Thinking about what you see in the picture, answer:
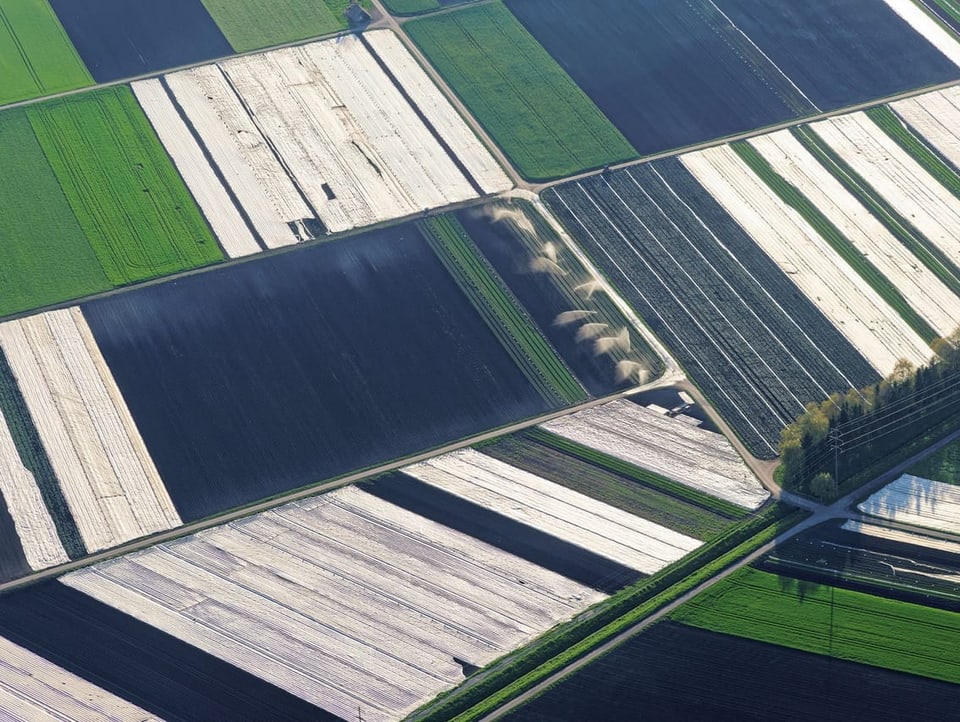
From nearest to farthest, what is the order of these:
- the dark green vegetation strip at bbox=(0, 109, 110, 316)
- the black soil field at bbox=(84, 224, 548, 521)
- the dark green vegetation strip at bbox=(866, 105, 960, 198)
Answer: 1. the black soil field at bbox=(84, 224, 548, 521)
2. the dark green vegetation strip at bbox=(0, 109, 110, 316)
3. the dark green vegetation strip at bbox=(866, 105, 960, 198)

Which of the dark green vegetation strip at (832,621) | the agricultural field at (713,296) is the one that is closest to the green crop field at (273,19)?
the agricultural field at (713,296)

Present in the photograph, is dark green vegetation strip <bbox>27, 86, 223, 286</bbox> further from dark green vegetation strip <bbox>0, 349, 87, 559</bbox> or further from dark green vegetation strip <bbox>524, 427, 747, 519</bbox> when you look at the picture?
dark green vegetation strip <bbox>524, 427, 747, 519</bbox>

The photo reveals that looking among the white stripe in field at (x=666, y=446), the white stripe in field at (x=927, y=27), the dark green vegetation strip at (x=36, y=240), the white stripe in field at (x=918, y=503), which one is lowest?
the white stripe in field at (x=918, y=503)

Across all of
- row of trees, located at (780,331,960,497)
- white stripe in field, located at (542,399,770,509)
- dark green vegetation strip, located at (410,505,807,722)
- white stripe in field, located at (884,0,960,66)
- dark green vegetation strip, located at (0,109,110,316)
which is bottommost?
dark green vegetation strip, located at (410,505,807,722)

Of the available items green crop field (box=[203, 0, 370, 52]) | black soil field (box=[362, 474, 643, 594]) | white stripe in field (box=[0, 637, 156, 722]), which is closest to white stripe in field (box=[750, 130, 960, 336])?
black soil field (box=[362, 474, 643, 594])

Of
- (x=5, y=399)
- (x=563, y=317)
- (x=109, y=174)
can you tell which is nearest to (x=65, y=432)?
(x=5, y=399)

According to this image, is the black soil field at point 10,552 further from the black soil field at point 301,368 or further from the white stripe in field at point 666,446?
the white stripe in field at point 666,446
